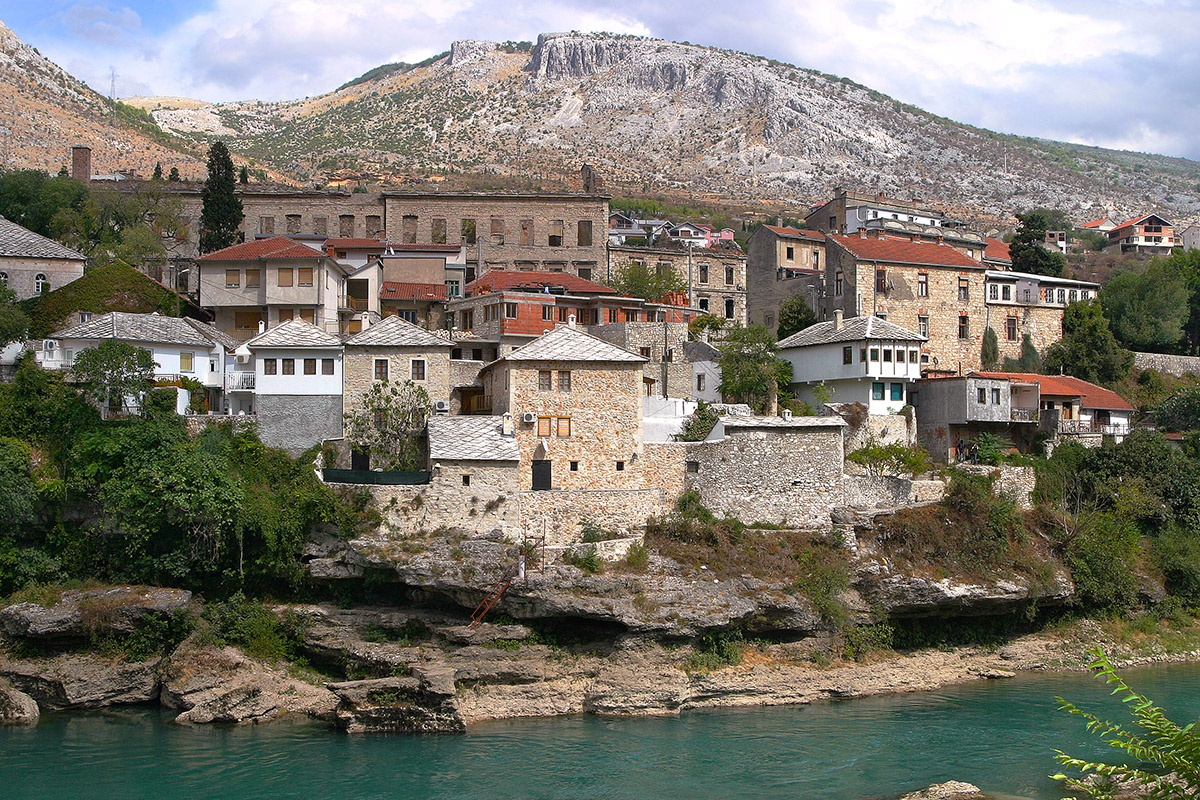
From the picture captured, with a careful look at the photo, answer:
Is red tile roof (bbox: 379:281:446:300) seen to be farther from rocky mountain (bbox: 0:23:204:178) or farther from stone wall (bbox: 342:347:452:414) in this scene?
rocky mountain (bbox: 0:23:204:178)

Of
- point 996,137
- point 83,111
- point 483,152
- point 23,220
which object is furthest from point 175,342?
point 996,137

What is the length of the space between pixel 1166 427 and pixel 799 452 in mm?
24054

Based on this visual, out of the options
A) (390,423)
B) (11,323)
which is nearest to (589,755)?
(390,423)

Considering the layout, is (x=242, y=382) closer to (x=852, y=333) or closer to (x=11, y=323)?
(x=11, y=323)

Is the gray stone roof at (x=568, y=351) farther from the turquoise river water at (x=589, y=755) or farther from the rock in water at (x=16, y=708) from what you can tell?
Answer: the rock in water at (x=16, y=708)

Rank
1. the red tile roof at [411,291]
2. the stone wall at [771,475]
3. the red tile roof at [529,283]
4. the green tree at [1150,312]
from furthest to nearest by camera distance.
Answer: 1. the green tree at [1150,312]
2. the red tile roof at [411,291]
3. the red tile roof at [529,283]
4. the stone wall at [771,475]

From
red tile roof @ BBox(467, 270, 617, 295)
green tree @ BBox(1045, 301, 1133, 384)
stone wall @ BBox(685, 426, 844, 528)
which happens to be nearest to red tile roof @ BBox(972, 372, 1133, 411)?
green tree @ BBox(1045, 301, 1133, 384)

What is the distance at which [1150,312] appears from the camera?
64.7 metres

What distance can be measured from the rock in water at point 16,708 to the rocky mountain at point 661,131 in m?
85.5

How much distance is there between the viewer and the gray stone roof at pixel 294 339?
1693 inches

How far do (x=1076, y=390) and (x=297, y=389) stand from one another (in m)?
37.6

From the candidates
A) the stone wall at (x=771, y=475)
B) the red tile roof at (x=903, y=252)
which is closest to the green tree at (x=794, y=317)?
the red tile roof at (x=903, y=252)

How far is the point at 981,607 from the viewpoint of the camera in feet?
140

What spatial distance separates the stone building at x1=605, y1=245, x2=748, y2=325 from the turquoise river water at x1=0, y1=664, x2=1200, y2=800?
106 ft
